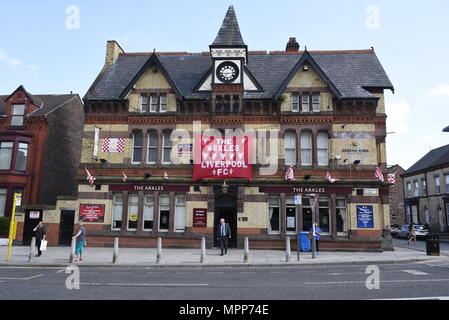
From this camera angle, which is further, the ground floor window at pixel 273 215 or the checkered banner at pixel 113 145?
the checkered banner at pixel 113 145

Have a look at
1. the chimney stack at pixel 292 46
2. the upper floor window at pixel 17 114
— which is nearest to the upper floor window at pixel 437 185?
the chimney stack at pixel 292 46

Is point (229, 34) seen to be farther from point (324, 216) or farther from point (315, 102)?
point (324, 216)

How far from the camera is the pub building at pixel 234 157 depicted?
20.9 meters

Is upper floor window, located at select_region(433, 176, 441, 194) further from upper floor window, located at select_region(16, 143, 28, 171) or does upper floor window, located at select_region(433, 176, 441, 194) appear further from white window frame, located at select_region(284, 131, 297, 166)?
upper floor window, located at select_region(16, 143, 28, 171)

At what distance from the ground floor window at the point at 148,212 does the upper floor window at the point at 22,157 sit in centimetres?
1121

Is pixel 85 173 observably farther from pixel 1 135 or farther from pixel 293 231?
pixel 293 231

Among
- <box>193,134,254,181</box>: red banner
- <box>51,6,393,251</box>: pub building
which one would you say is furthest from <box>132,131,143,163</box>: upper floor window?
<box>193,134,254,181</box>: red banner

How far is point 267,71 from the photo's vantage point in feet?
80.2

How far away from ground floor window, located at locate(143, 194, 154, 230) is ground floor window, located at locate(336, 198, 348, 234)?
Result: 40.7ft

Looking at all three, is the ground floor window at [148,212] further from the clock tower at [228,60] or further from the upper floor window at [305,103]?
the upper floor window at [305,103]

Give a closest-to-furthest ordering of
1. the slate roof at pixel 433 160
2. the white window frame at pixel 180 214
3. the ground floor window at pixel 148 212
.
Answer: the white window frame at pixel 180 214, the ground floor window at pixel 148 212, the slate roof at pixel 433 160

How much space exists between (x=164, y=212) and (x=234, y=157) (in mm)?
6079

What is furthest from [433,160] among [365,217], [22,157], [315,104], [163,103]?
[22,157]

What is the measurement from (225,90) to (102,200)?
11.3 metres
